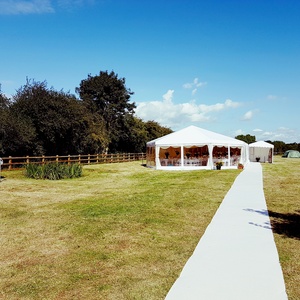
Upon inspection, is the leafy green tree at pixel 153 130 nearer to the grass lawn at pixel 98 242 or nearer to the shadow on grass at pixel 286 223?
the grass lawn at pixel 98 242

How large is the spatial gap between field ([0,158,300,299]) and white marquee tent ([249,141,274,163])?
26796mm

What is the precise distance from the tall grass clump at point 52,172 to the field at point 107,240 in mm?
5626

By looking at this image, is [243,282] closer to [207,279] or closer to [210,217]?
[207,279]

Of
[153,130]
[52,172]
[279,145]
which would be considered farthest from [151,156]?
[279,145]

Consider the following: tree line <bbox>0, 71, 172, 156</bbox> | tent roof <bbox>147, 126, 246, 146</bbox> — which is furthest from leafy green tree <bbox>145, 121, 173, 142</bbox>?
tent roof <bbox>147, 126, 246, 146</bbox>

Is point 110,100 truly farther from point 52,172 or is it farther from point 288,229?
point 288,229

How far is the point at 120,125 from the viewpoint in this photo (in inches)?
1886

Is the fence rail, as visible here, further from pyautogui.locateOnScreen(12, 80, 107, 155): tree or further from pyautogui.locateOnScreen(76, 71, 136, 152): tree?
pyautogui.locateOnScreen(76, 71, 136, 152): tree

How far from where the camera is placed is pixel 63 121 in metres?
27.9

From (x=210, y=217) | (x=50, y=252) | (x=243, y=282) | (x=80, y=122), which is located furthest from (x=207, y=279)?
(x=80, y=122)

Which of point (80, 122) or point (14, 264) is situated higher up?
point (80, 122)

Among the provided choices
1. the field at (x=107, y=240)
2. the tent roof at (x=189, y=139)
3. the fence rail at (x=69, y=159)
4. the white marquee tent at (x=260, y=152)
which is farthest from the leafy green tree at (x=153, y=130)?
the field at (x=107, y=240)

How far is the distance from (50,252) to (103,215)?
9.40 ft

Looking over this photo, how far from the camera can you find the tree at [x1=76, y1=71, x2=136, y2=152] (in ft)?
155
